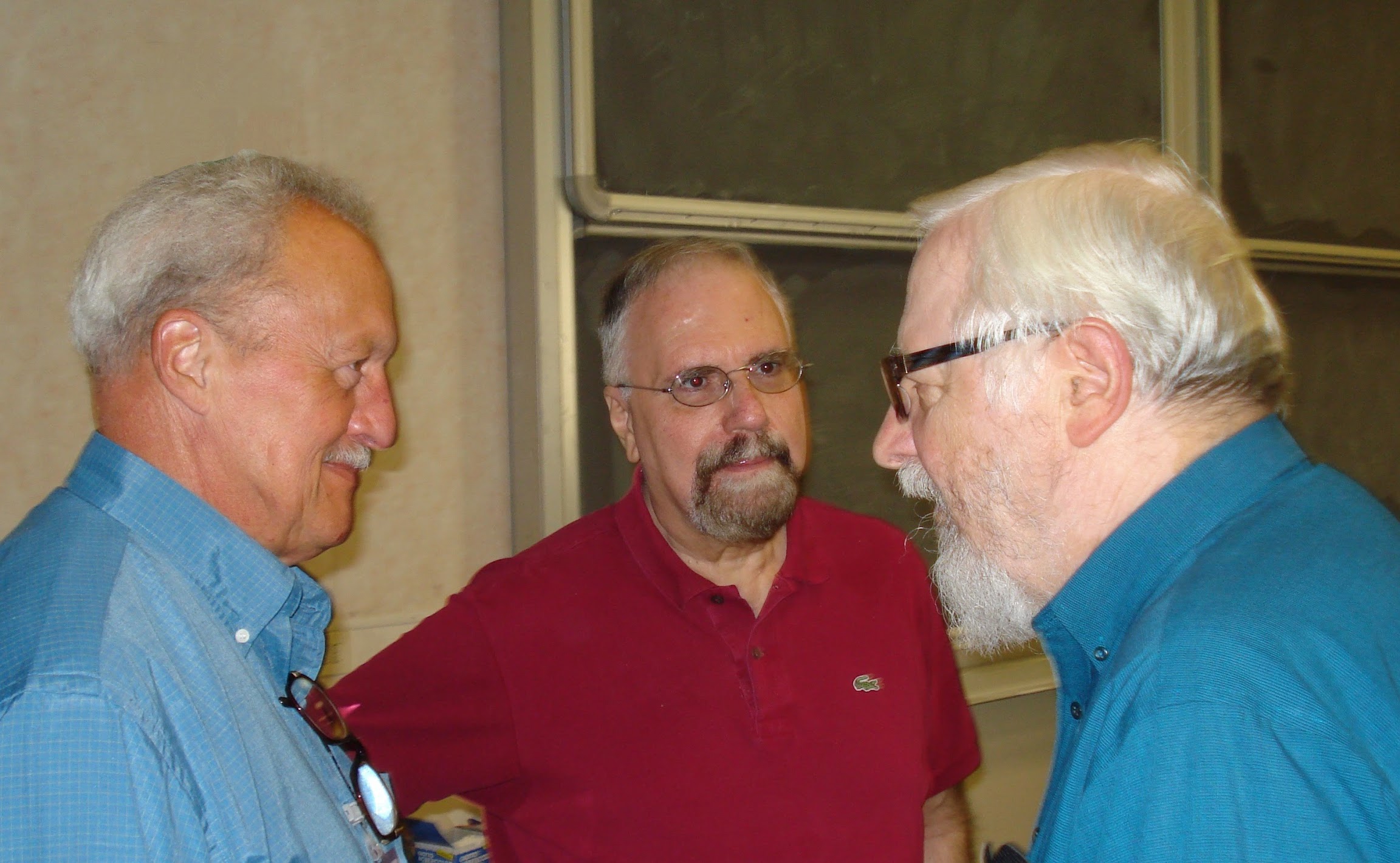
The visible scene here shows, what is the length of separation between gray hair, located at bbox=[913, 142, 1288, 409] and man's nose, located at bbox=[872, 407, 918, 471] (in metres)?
0.21

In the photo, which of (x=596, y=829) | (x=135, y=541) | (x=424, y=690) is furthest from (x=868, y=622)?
(x=135, y=541)

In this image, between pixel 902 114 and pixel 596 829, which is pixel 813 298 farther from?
pixel 596 829

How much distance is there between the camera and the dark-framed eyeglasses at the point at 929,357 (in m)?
0.89

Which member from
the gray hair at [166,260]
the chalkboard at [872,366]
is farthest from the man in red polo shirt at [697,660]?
the gray hair at [166,260]

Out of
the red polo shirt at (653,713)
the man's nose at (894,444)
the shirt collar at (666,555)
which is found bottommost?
the red polo shirt at (653,713)

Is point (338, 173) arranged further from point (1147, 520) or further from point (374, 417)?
point (1147, 520)

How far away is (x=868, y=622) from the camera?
1.56m

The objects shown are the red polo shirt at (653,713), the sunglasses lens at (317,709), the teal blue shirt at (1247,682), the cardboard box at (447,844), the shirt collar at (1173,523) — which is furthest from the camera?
the cardboard box at (447,844)

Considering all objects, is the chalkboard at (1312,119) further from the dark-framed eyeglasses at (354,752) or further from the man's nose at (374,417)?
the dark-framed eyeglasses at (354,752)

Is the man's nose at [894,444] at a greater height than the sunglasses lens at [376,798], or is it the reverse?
the man's nose at [894,444]

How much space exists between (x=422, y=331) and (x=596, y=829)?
1144 millimetres

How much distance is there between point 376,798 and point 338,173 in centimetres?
136

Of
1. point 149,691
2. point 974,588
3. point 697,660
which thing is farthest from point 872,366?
point 149,691

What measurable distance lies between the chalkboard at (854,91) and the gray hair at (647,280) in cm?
25
